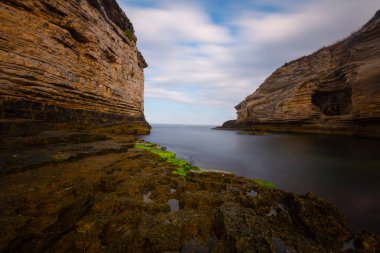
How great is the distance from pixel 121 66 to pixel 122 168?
20307mm

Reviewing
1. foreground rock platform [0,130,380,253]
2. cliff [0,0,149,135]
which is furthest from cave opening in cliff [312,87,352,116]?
cliff [0,0,149,135]

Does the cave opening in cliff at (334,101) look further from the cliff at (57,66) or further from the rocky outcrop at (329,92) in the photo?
the cliff at (57,66)

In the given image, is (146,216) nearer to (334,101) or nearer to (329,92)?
(334,101)

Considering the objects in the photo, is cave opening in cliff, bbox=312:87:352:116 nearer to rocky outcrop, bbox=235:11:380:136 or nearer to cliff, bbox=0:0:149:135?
rocky outcrop, bbox=235:11:380:136

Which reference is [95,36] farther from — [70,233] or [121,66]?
Answer: [70,233]

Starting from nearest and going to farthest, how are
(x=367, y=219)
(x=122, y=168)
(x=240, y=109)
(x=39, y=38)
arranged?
(x=367, y=219) → (x=122, y=168) → (x=39, y=38) → (x=240, y=109)

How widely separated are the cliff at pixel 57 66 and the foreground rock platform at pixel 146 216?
17.7ft

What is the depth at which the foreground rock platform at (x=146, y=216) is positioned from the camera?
2868 mm

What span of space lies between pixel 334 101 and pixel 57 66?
3640cm

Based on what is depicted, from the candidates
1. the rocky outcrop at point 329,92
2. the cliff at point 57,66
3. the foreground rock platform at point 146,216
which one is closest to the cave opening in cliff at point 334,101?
the rocky outcrop at point 329,92

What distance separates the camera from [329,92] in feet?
93.4

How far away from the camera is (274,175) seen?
9.49m

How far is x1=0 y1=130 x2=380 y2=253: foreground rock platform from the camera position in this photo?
287 centimetres

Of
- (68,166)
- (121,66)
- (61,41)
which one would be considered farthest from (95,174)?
(121,66)
